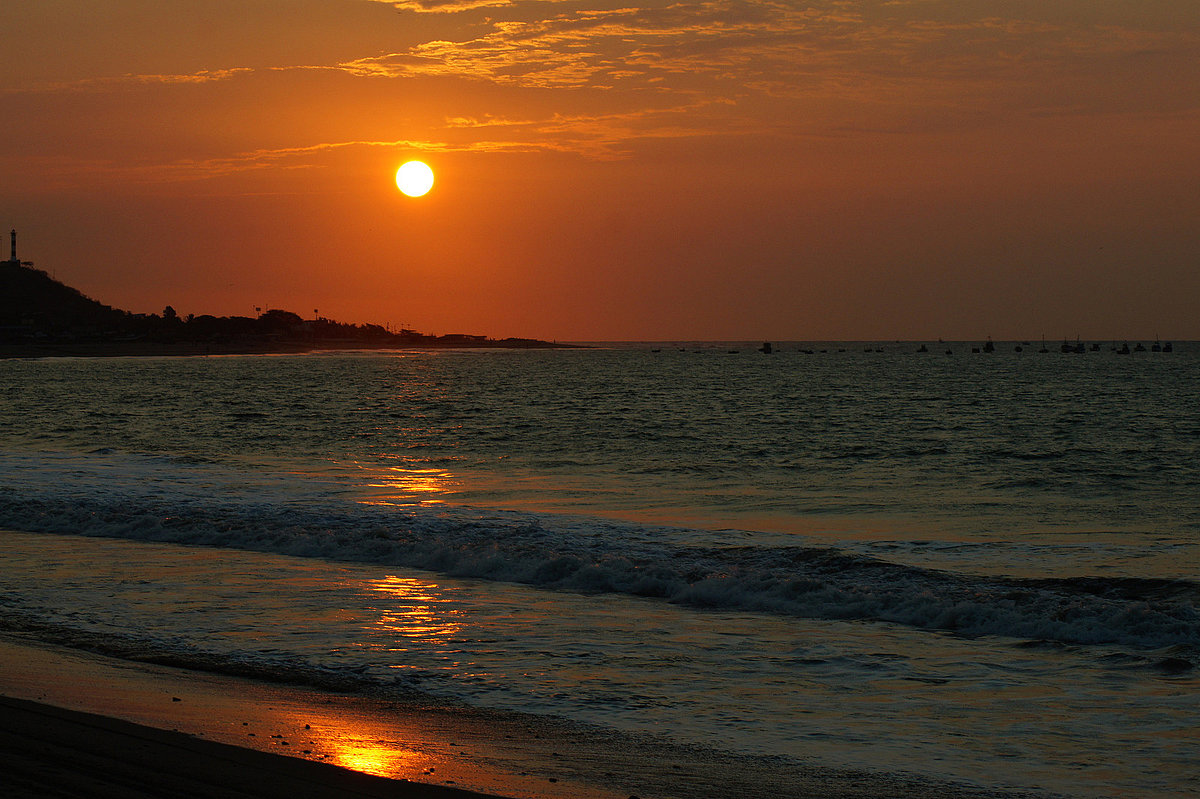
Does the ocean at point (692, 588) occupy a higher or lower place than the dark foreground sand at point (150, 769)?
lower

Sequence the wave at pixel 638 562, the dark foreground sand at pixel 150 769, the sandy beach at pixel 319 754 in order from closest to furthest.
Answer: the dark foreground sand at pixel 150 769 < the sandy beach at pixel 319 754 < the wave at pixel 638 562

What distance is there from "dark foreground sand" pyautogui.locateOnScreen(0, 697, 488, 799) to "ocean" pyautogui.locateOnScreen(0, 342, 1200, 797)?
A: 8.48 ft

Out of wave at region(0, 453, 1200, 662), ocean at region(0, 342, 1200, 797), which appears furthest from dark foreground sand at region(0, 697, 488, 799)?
wave at region(0, 453, 1200, 662)

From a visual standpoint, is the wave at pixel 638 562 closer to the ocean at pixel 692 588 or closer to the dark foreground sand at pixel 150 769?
the ocean at pixel 692 588

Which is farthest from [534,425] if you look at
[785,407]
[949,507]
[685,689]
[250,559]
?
[685,689]

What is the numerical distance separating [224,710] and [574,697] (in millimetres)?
3291

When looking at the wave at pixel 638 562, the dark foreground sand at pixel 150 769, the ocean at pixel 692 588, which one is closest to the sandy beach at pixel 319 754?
the dark foreground sand at pixel 150 769

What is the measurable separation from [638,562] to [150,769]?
1133 cm

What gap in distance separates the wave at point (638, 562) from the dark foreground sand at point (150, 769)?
8921 millimetres

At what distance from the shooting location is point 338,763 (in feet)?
26.8

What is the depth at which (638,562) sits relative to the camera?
59.6 feet

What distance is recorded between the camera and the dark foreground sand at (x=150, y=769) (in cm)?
710

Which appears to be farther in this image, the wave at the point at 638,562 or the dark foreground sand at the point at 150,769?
the wave at the point at 638,562

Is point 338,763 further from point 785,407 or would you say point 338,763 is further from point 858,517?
point 785,407
